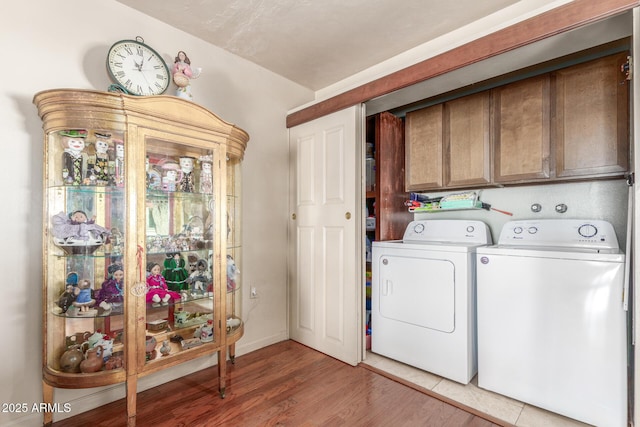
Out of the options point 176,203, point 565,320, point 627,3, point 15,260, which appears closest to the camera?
point 627,3

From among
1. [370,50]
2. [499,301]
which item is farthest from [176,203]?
[499,301]

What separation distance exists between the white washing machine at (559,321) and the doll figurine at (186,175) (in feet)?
6.31

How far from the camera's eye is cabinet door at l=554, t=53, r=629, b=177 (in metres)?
1.74

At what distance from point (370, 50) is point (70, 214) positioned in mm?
2359

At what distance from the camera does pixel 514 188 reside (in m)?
2.30

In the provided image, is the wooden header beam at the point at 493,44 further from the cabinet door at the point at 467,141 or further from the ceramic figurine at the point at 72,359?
the ceramic figurine at the point at 72,359

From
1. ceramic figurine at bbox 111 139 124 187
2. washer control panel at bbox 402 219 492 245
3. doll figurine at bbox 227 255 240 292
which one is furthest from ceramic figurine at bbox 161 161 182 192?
washer control panel at bbox 402 219 492 245

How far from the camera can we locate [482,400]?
6.01ft

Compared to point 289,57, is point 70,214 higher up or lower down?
lower down

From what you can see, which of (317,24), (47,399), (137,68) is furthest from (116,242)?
(317,24)

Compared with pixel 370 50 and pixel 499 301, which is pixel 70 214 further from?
pixel 499 301

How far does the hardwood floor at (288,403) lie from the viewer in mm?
1647

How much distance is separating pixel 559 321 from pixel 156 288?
228 centimetres

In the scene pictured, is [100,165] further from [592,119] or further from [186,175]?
[592,119]
